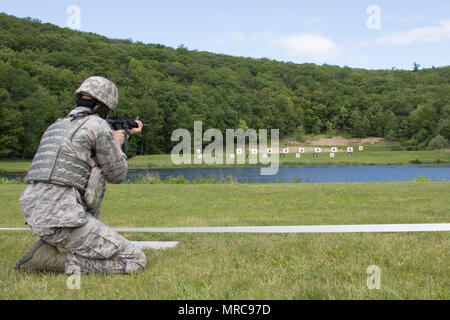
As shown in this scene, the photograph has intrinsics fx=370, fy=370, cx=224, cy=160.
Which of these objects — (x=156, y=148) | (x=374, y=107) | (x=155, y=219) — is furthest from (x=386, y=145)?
(x=155, y=219)

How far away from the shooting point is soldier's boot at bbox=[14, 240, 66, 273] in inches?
132

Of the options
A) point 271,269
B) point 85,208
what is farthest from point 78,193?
point 271,269

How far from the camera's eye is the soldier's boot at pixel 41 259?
3348mm

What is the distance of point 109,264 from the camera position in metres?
3.33

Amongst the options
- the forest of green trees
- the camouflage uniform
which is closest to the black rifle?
the camouflage uniform

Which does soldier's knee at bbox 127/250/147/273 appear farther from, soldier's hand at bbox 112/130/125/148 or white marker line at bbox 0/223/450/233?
white marker line at bbox 0/223/450/233

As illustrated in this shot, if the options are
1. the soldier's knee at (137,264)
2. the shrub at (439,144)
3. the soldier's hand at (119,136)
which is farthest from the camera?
the shrub at (439,144)

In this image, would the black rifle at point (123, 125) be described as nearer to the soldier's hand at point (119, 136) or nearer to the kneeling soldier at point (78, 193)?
the soldier's hand at point (119, 136)

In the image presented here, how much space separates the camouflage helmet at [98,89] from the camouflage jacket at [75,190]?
0.19 m

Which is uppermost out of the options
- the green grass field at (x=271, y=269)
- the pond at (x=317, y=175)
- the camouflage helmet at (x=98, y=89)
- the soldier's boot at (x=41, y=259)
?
the camouflage helmet at (x=98, y=89)

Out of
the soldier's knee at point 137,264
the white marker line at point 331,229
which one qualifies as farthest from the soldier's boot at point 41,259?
the white marker line at point 331,229

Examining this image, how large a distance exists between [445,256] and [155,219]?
21.0 ft
